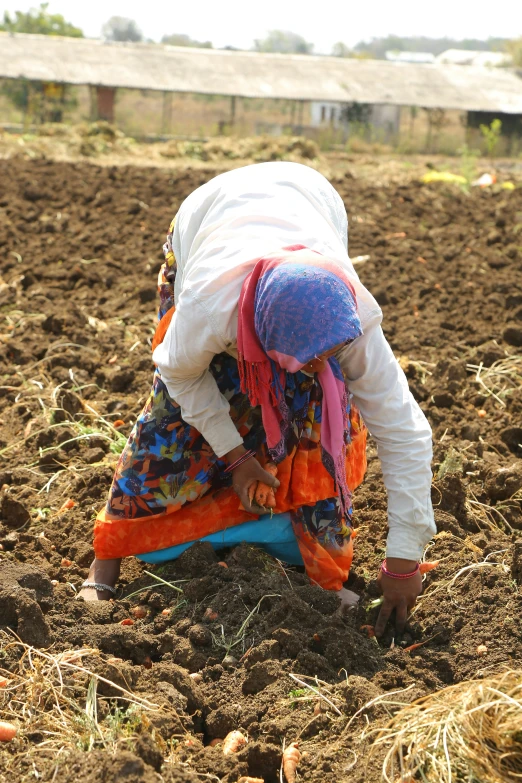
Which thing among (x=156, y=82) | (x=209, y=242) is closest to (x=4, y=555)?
(x=209, y=242)

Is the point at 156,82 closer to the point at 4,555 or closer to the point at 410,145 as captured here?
the point at 410,145

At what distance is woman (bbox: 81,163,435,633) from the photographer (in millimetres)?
2389

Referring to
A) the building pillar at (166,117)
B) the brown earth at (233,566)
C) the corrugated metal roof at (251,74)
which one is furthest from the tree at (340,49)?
the brown earth at (233,566)

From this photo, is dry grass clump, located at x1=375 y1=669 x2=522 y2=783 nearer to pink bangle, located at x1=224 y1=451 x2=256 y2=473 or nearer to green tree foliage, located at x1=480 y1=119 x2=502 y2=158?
pink bangle, located at x1=224 y1=451 x2=256 y2=473

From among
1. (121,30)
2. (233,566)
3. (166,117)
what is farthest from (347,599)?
(121,30)

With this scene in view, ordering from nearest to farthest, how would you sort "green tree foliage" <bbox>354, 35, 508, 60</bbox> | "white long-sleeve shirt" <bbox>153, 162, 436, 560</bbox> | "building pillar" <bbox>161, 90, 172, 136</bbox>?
"white long-sleeve shirt" <bbox>153, 162, 436, 560</bbox> < "building pillar" <bbox>161, 90, 172, 136</bbox> < "green tree foliage" <bbox>354, 35, 508, 60</bbox>

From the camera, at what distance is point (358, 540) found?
3.27m

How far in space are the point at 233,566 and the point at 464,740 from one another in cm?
111

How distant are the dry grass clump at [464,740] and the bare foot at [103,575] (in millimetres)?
1212

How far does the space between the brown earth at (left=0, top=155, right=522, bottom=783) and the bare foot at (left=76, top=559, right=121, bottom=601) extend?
52mm

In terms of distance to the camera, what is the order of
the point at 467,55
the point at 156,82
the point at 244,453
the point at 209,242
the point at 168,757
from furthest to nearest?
1. the point at 467,55
2. the point at 156,82
3. the point at 244,453
4. the point at 209,242
5. the point at 168,757

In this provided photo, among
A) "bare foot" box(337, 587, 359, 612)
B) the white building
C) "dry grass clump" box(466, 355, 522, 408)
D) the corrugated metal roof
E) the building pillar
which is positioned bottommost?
"bare foot" box(337, 587, 359, 612)

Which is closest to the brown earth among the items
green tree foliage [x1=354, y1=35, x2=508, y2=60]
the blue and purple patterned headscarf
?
the blue and purple patterned headscarf

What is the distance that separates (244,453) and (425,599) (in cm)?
73
